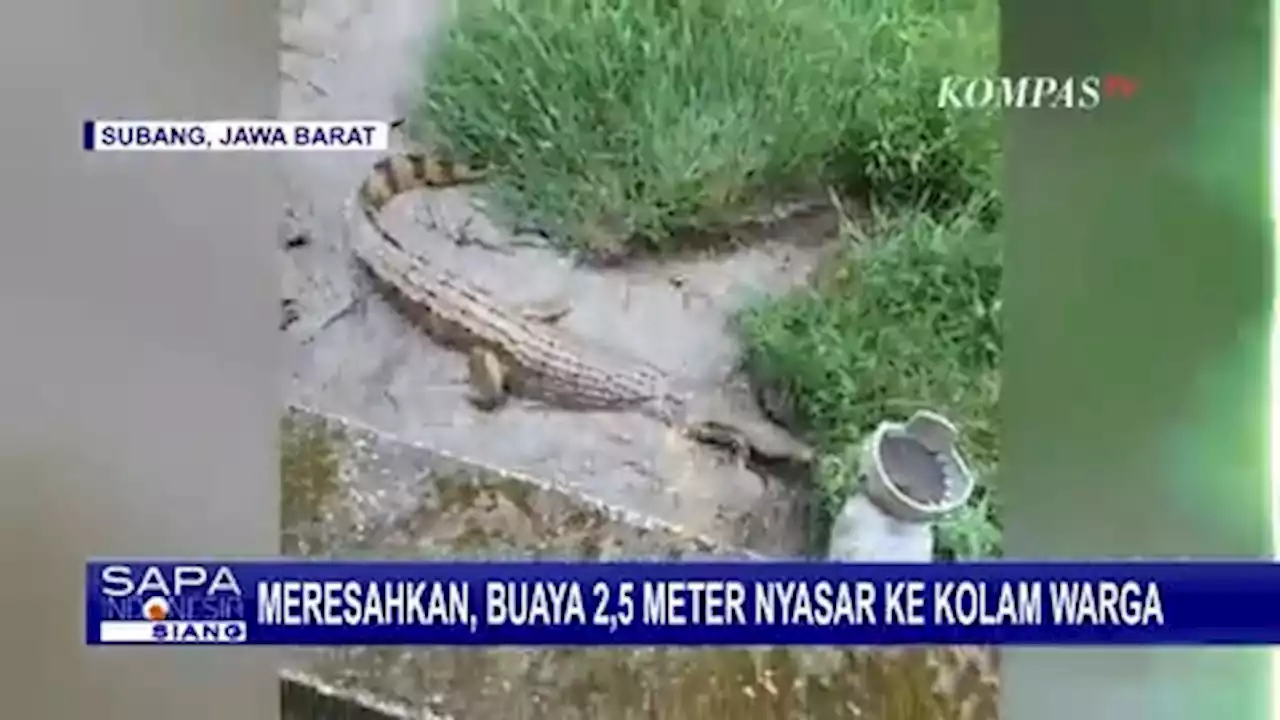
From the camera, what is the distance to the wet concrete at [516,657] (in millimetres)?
A: 1310

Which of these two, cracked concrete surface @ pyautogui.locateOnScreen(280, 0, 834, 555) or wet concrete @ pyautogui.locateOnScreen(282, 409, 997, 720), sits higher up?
cracked concrete surface @ pyautogui.locateOnScreen(280, 0, 834, 555)

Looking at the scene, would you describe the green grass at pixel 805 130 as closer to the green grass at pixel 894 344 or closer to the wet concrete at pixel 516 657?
the green grass at pixel 894 344

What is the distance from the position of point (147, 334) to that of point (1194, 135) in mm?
649

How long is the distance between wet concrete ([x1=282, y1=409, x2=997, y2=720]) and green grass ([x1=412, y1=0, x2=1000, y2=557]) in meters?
0.12

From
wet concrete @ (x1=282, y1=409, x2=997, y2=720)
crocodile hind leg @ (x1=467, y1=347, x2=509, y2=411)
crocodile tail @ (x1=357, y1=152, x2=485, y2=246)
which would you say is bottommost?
wet concrete @ (x1=282, y1=409, x2=997, y2=720)

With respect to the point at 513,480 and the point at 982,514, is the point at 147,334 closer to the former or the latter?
the point at 513,480

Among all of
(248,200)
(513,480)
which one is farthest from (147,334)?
(513,480)

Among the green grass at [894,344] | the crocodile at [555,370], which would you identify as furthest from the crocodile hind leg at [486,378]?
the green grass at [894,344]

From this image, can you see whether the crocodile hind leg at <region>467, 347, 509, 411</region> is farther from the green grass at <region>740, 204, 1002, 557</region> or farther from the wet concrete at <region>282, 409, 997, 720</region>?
the green grass at <region>740, 204, 1002, 557</region>

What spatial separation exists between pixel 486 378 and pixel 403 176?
0.13m

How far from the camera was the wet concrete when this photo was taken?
4.30 ft

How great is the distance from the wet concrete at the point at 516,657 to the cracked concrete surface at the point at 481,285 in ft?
0.05

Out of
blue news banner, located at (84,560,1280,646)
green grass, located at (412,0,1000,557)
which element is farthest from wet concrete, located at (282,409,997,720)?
green grass, located at (412,0,1000,557)

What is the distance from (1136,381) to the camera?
1.32m
